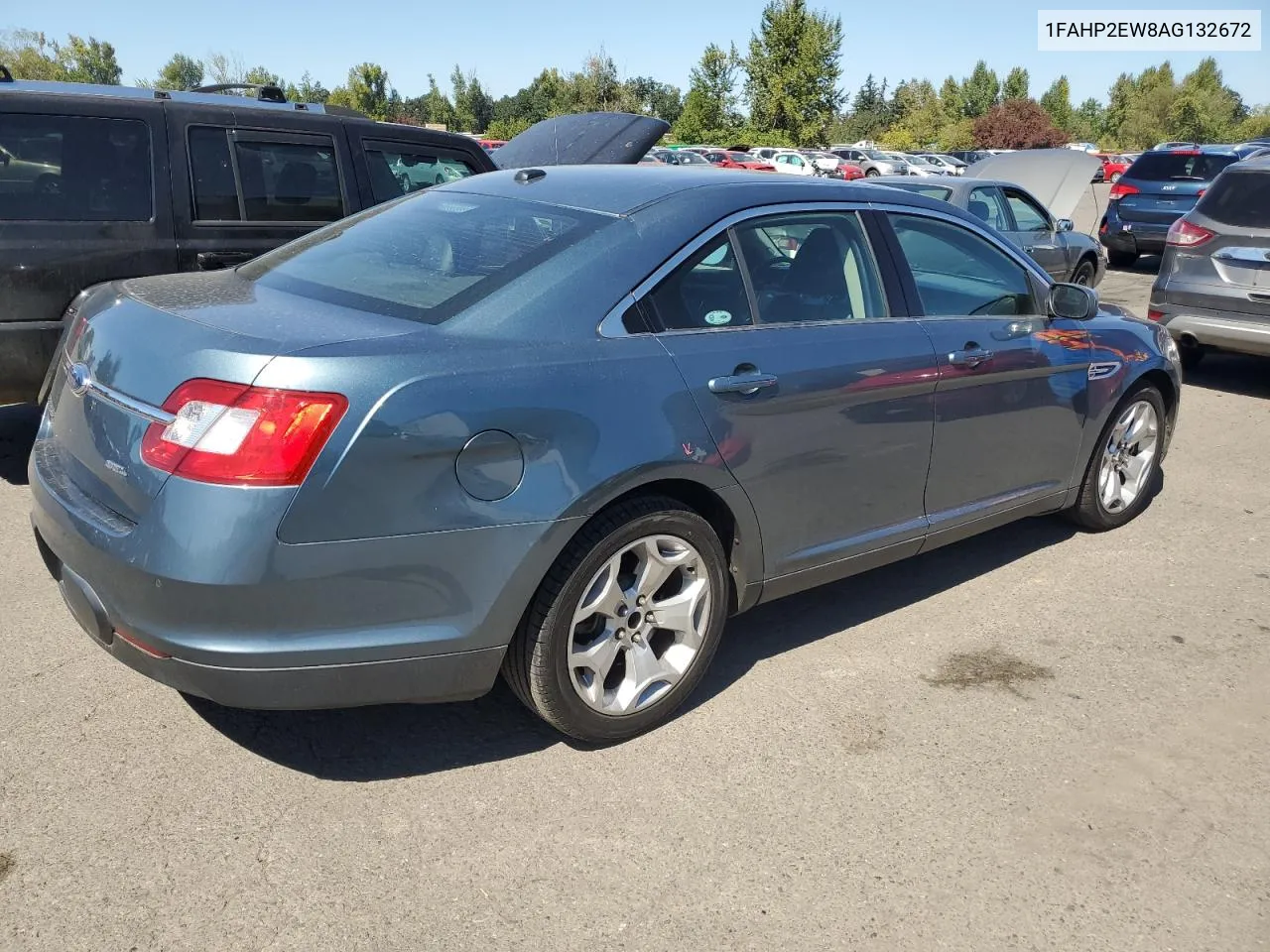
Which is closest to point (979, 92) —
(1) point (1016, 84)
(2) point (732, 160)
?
(1) point (1016, 84)

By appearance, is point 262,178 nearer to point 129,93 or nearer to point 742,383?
point 129,93

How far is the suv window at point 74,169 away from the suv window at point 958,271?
366cm

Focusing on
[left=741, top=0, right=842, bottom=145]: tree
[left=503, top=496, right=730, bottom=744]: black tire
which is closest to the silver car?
[left=503, top=496, right=730, bottom=744]: black tire

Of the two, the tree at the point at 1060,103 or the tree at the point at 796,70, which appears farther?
the tree at the point at 1060,103

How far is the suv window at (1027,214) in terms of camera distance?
10727mm

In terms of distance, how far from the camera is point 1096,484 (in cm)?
505

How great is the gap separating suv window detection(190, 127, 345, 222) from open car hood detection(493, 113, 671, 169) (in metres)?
1.54

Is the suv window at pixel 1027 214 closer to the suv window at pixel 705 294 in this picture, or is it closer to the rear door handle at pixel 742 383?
the suv window at pixel 705 294

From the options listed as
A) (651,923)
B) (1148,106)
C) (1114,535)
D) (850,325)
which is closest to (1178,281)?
(1114,535)

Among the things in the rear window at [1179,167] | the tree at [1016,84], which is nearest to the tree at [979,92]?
the tree at [1016,84]

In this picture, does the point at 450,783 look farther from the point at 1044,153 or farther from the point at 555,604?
the point at 1044,153

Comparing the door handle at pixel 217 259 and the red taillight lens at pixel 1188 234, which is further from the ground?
the door handle at pixel 217 259

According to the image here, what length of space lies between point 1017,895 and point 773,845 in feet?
1.96

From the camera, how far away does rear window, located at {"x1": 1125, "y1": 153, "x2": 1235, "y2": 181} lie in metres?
15.3
